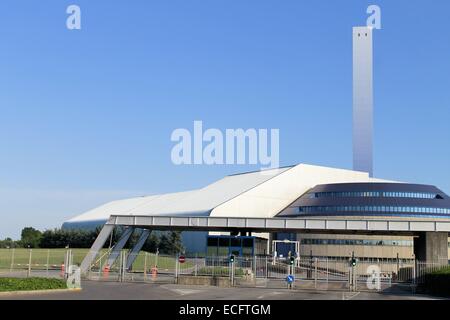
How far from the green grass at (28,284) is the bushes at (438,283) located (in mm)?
22465

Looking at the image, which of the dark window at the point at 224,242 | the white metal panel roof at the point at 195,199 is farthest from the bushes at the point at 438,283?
the white metal panel roof at the point at 195,199

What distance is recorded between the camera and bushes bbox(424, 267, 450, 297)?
35.5 m

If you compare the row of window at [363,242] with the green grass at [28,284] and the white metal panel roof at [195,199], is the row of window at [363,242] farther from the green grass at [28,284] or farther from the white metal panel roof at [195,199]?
the green grass at [28,284]

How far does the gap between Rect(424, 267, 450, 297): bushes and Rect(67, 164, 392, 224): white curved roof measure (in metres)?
58.7

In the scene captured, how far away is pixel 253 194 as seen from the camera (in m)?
102

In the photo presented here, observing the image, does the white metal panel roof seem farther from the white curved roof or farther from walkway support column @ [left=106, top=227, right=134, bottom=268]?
walkway support column @ [left=106, top=227, right=134, bottom=268]

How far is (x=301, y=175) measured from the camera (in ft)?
356

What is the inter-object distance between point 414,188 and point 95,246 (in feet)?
209

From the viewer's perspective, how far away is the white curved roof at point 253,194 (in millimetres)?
99750

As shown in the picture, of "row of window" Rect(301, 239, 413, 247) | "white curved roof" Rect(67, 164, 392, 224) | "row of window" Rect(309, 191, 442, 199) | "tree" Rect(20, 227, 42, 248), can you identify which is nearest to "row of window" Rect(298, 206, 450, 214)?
"row of window" Rect(309, 191, 442, 199)

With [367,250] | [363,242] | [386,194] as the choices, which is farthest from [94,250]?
[386,194]

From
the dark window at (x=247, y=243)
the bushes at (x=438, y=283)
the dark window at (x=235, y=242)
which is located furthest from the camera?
the dark window at (x=235, y=242)

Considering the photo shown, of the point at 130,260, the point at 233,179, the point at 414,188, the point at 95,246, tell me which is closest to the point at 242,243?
the point at 130,260
